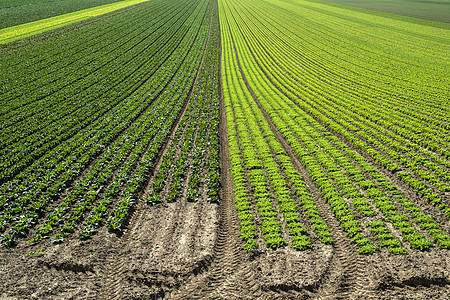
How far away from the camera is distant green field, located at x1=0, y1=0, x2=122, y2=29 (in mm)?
70331

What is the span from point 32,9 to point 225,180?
321 feet

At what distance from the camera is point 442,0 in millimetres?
118688

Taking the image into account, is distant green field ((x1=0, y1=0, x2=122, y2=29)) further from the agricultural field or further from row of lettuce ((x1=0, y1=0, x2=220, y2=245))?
the agricultural field

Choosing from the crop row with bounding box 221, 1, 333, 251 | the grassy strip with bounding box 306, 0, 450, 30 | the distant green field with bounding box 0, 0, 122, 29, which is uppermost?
the distant green field with bounding box 0, 0, 122, 29

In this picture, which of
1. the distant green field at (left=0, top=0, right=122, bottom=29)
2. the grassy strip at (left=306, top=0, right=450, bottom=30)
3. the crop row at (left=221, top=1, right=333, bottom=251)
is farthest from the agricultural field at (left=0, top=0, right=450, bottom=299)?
the distant green field at (left=0, top=0, right=122, bottom=29)

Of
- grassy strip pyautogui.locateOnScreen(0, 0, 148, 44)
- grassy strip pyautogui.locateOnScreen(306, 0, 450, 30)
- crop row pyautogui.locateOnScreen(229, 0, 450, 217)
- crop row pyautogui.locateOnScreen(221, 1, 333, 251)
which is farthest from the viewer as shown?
grassy strip pyautogui.locateOnScreen(306, 0, 450, 30)

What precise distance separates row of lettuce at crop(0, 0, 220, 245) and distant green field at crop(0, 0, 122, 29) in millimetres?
30568

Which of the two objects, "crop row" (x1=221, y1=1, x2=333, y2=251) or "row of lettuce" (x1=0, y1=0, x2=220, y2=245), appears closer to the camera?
"crop row" (x1=221, y1=1, x2=333, y2=251)

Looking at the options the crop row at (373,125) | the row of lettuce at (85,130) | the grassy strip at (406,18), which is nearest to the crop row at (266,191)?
the row of lettuce at (85,130)

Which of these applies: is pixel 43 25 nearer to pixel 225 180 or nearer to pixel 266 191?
pixel 225 180

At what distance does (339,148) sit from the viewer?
20.5 meters

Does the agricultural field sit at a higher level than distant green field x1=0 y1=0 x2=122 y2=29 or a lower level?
lower

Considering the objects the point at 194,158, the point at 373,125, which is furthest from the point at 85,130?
the point at 373,125

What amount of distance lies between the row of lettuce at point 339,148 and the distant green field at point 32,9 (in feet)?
204
